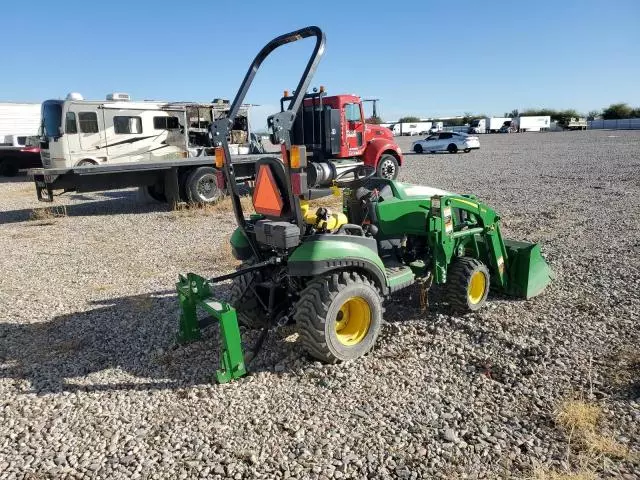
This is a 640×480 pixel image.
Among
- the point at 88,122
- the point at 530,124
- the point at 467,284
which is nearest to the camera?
the point at 467,284

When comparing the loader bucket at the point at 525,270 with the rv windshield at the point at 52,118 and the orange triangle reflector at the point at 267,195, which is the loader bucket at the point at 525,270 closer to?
the orange triangle reflector at the point at 267,195

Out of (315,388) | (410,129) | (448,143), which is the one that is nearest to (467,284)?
A: (315,388)

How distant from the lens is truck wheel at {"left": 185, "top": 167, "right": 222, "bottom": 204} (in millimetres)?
12000

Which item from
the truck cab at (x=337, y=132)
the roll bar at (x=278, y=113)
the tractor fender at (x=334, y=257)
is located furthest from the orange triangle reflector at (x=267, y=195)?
the truck cab at (x=337, y=132)

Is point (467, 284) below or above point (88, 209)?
below

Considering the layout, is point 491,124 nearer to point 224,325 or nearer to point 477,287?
point 477,287

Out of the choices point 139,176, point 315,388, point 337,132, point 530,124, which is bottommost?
point 315,388

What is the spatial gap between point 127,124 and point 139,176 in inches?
124

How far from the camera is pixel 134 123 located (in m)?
14.0

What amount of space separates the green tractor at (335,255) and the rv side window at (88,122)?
1066cm

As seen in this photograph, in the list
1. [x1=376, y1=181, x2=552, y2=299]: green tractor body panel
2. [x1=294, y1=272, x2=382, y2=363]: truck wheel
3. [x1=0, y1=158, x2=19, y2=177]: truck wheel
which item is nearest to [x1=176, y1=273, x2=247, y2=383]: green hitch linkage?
[x1=294, y1=272, x2=382, y2=363]: truck wheel

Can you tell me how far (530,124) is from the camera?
61.7 m

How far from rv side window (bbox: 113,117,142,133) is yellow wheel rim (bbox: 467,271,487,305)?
1169 centimetres

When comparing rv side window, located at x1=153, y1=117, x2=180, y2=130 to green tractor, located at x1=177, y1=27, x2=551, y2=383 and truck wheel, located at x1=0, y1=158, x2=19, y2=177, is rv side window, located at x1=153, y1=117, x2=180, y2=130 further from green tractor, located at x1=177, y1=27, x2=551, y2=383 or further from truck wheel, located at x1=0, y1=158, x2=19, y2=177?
truck wheel, located at x1=0, y1=158, x2=19, y2=177
